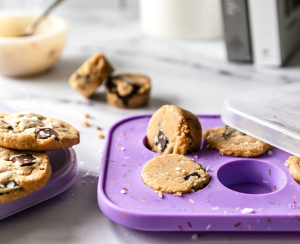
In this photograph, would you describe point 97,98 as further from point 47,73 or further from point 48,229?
point 48,229

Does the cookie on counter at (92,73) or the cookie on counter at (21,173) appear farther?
the cookie on counter at (92,73)

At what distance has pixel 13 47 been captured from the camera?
1195 millimetres

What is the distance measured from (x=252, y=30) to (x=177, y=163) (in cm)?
76

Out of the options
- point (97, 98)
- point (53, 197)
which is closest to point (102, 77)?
point (97, 98)

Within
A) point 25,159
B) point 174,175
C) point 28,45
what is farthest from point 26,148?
point 28,45

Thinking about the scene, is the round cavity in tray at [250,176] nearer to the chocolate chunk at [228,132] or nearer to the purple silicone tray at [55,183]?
the chocolate chunk at [228,132]

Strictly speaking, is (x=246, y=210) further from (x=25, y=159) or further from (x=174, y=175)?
(x=25, y=159)

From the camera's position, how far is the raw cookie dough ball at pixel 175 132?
77cm

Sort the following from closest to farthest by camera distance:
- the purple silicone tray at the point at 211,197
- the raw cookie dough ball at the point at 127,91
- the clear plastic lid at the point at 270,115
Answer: the purple silicone tray at the point at 211,197 < the clear plastic lid at the point at 270,115 < the raw cookie dough ball at the point at 127,91

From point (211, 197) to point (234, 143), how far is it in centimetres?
17

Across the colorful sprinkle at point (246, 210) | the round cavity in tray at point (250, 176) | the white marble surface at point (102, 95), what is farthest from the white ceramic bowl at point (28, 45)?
the colorful sprinkle at point (246, 210)

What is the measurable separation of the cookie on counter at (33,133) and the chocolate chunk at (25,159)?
1cm

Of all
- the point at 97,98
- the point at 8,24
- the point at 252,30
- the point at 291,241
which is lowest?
the point at 291,241

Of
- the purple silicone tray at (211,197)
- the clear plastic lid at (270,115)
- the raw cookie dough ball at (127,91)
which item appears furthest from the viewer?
the raw cookie dough ball at (127,91)
